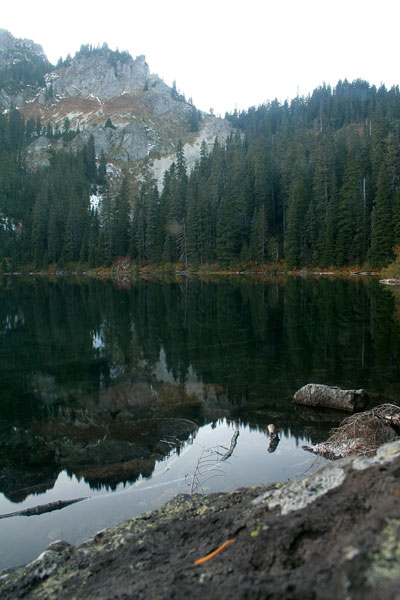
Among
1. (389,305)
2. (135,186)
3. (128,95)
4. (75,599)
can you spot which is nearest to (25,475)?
(75,599)

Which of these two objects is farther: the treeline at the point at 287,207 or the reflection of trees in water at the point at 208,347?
the treeline at the point at 287,207

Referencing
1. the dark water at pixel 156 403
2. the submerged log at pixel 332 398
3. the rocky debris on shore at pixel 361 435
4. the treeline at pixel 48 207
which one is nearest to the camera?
the dark water at pixel 156 403

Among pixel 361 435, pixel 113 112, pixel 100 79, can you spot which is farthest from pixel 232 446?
pixel 100 79

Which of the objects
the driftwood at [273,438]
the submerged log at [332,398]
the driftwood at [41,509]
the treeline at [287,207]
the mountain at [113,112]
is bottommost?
the driftwood at [41,509]

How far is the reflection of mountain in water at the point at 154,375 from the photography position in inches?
295

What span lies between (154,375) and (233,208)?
65957mm

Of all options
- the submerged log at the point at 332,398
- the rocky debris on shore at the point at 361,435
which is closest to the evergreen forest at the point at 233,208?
the submerged log at the point at 332,398

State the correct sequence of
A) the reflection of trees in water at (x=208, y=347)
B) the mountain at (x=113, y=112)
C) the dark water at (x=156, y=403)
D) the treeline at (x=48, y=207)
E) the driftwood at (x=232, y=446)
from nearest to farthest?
the dark water at (x=156, y=403), the driftwood at (x=232, y=446), the reflection of trees in water at (x=208, y=347), the treeline at (x=48, y=207), the mountain at (x=113, y=112)

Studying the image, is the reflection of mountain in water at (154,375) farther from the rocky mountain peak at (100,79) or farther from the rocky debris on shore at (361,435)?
the rocky mountain peak at (100,79)

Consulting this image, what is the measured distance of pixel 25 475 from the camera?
668 cm

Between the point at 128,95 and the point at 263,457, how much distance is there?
207 metres

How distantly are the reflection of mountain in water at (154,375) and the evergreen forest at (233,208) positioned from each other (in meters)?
39.1

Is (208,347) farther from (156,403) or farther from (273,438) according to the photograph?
(273,438)

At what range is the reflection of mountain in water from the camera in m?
7.48
